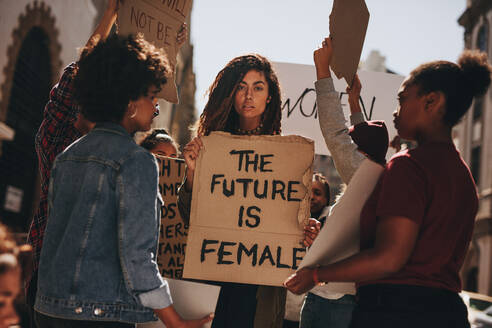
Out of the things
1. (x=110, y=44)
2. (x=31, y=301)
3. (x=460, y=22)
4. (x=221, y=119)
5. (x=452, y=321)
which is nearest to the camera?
(x=452, y=321)

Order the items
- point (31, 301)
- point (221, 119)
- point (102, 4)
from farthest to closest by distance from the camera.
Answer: point (102, 4)
point (221, 119)
point (31, 301)

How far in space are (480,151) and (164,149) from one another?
20812mm

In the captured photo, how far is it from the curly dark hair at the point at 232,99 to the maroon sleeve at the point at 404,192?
4.19ft

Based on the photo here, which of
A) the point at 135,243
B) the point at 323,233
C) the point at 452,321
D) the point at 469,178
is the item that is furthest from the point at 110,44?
the point at 452,321

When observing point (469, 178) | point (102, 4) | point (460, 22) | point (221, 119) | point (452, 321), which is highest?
point (460, 22)

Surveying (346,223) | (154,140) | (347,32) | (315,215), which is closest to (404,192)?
(346,223)

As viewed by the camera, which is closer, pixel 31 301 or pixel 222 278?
pixel 31 301

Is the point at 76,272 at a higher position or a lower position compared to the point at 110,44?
lower

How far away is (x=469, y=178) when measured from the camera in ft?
5.92

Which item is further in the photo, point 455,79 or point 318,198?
point 318,198

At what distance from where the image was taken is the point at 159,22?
3.15 metres

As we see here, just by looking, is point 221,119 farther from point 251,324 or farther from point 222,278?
point 251,324

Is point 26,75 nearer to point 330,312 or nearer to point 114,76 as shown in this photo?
point 330,312

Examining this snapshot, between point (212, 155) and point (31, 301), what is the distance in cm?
101
